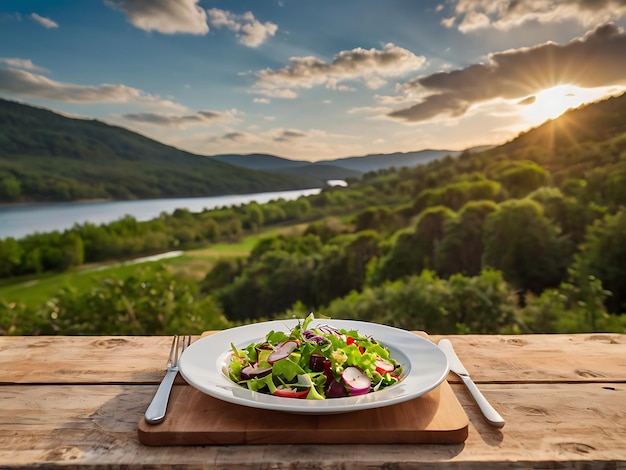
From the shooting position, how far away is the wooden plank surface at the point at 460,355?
941 millimetres

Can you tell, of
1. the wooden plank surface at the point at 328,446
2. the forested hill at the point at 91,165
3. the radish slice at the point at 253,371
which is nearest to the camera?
the wooden plank surface at the point at 328,446

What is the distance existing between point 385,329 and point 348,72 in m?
2.38

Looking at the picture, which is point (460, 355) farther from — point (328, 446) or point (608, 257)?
point (608, 257)

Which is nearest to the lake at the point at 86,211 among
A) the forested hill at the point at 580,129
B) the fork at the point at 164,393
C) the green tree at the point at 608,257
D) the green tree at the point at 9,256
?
the green tree at the point at 9,256

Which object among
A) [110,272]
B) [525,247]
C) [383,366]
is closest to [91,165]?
[110,272]

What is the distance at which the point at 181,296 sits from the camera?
288 centimetres

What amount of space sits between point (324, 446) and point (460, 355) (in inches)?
18.3

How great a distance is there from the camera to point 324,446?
68 centimetres

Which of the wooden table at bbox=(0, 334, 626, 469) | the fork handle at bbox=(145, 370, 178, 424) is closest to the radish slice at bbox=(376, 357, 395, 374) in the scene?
the wooden table at bbox=(0, 334, 626, 469)

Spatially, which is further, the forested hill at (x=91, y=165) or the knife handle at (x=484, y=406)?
the forested hill at (x=91, y=165)

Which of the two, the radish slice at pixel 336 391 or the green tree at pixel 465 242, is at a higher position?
the radish slice at pixel 336 391

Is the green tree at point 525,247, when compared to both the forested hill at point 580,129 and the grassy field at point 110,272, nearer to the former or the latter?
the forested hill at point 580,129

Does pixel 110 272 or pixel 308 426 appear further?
pixel 110 272

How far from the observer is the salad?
74cm
